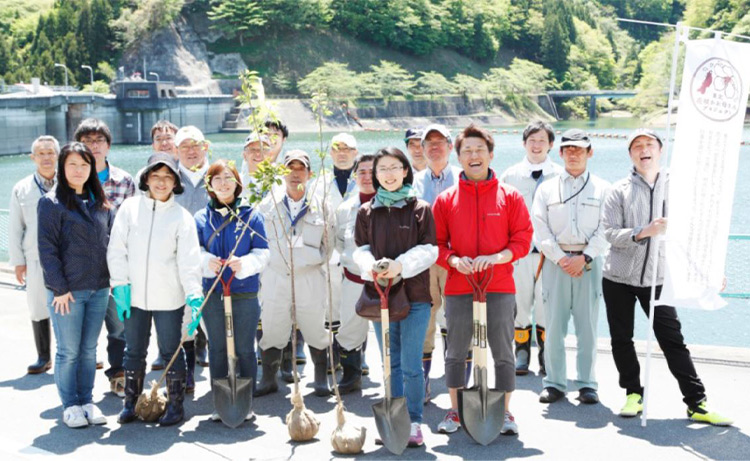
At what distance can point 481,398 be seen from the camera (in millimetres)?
4531

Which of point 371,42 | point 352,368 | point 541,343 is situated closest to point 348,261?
point 352,368

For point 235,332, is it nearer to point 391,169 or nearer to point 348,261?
point 348,261

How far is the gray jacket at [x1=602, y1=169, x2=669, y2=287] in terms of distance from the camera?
16.3 ft

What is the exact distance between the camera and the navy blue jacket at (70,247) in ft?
16.0

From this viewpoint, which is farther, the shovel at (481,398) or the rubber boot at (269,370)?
the rubber boot at (269,370)

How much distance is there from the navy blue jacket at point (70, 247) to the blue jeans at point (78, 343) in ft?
0.33

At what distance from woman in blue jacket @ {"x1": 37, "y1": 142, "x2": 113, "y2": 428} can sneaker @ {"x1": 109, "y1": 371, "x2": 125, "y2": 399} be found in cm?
46

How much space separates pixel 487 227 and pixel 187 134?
2.58m

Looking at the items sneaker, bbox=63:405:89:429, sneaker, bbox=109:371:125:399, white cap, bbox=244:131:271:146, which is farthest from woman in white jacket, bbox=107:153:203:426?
white cap, bbox=244:131:271:146

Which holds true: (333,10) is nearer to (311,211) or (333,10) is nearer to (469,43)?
(469,43)

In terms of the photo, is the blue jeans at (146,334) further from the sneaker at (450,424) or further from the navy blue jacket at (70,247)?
the sneaker at (450,424)

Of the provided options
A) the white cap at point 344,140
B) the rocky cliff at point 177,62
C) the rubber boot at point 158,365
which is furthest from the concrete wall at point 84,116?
the white cap at point 344,140

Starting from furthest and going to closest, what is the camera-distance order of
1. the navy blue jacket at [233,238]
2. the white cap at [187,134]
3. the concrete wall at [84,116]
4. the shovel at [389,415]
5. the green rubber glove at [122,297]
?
1. the concrete wall at [84,116]
2. the white cap at [187,134]
3. the navy blue jacket at [233,238]
4. the green rubber glove at [122,297]
5. the shovel at [389,415]

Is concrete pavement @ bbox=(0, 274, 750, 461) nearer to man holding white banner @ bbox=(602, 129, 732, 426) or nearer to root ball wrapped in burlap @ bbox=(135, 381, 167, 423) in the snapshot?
root ball wrapped in burlap @ bbox=(135, 381, 167, 423)
